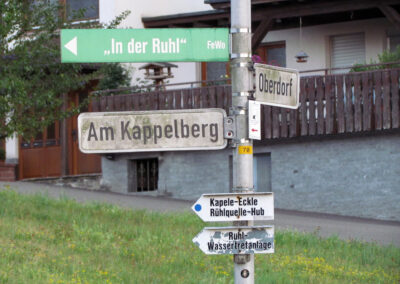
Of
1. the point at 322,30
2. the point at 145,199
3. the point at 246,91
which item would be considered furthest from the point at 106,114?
the point at 322,30

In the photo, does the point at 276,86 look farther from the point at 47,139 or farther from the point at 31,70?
the point at 47,139

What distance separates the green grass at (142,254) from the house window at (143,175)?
18.3 ft

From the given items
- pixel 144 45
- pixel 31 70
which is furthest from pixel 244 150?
pixel 31 70

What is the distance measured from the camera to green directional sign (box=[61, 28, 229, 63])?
6.02 m

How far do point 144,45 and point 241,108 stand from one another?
83cm

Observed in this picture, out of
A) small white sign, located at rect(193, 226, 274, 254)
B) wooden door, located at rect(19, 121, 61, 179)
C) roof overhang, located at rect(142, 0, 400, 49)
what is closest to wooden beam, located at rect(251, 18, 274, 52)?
roof overhang, located at rect(142, 0, 400, 49)

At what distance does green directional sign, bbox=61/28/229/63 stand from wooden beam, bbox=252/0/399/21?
1318 centimetres

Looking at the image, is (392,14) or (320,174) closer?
(320,174)

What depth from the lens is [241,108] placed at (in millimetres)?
6020

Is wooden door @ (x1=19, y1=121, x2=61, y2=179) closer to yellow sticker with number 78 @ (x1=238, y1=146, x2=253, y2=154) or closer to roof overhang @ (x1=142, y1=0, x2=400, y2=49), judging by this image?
roof overhang @ (x1=142, y1=0, x2=400, y2=49)

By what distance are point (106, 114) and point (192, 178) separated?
13.7 meters

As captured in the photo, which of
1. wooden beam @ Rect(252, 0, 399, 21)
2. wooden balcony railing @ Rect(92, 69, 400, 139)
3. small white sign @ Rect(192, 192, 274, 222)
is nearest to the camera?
small white sign @ Rect(192, 192, 274, 222)

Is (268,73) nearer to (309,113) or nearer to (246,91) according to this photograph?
(246,91)

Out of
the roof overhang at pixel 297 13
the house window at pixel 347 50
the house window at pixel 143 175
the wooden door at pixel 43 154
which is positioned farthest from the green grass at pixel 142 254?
the wooden door at pixel 43 154
